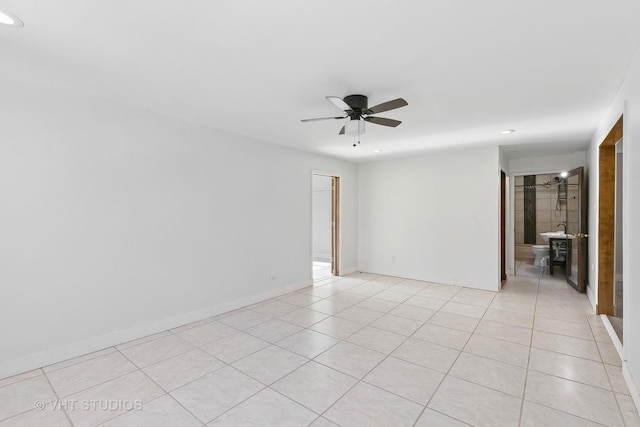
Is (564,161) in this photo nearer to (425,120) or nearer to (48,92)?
(425,120)

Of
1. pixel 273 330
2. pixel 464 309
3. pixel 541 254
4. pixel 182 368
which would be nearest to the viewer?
pixel 182 368

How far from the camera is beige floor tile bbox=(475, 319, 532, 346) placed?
3156 millimetres

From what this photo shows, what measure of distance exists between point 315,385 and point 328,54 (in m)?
2.50

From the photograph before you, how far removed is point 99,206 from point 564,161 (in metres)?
7.48

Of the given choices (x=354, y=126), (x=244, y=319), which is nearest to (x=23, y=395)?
(x=244, y=319)

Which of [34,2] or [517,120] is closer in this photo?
[34,2]

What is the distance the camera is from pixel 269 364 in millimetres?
2686

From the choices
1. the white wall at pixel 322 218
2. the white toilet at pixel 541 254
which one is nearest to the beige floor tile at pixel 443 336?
the white toilet at pixel 541 254

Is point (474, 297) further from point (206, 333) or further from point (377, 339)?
point (206, 333)

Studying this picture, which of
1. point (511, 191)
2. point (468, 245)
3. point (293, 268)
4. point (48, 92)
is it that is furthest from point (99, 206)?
point (511, 191)

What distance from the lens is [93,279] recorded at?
2.95m

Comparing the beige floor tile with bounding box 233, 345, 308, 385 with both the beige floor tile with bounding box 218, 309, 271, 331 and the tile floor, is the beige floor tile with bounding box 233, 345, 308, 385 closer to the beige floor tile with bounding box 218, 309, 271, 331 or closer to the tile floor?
the tile floor

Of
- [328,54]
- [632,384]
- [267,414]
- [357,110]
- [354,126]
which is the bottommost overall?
[267,414]

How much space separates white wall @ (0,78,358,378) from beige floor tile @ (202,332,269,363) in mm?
799
